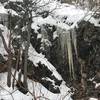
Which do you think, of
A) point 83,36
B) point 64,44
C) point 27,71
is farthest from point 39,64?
point 83,36

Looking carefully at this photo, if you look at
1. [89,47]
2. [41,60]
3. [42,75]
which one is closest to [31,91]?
[42,75]

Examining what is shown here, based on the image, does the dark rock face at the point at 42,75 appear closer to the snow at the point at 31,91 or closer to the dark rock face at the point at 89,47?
the snow at the point at 31,91

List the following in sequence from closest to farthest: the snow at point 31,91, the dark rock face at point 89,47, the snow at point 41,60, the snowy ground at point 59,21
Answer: the snow at point 31,91 → the snowy ground at point 59,21 → the snow at point 41,60 → the dark rock face at point 89,47

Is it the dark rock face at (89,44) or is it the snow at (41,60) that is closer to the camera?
the snow at (41,60)

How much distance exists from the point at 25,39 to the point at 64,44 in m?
1.24

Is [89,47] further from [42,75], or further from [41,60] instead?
[42,75]

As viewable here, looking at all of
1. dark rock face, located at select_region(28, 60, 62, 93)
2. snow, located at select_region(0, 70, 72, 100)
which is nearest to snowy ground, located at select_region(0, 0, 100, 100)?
snow, located at select_region(0, 70, 72, 100)

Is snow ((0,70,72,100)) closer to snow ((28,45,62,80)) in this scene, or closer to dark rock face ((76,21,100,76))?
snow ((28,45,62,80))

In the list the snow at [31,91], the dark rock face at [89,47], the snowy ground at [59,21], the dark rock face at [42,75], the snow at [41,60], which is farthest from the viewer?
the dark rock face at [89,47]

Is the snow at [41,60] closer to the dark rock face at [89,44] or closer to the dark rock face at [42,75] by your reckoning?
the dark rock face at [42,75]

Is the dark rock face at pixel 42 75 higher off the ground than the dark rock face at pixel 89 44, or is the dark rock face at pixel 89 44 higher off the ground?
the dark rock face at pixel 89 44

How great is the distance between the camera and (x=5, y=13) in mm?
Answer: 10211

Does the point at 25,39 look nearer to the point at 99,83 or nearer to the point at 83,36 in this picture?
the point at 83,36

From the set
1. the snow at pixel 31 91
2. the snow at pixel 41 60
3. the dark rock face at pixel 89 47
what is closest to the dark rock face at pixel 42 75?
the snow at pixel 41 60
